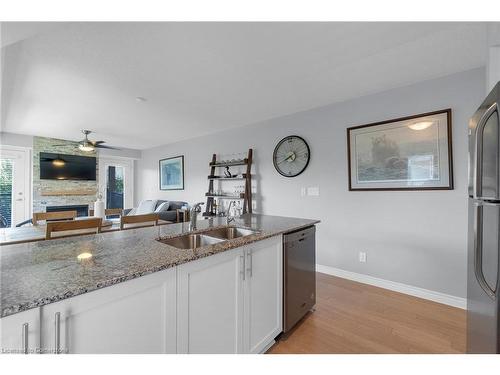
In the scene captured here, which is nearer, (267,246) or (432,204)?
(267,246)

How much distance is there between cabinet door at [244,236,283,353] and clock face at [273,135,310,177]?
178 cm

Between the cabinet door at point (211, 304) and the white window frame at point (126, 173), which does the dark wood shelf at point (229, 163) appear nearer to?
the cabinet door at point (211, 304)

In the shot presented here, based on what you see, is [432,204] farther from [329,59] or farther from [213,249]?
[213,249]

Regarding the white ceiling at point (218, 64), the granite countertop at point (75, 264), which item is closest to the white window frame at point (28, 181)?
the white ceiling at point (218, 64)

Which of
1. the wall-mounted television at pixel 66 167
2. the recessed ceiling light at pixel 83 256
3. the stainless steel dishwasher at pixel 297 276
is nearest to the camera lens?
the recessed ceiling light at pixel 83 256

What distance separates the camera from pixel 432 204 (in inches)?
89.8

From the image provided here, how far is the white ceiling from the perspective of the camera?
5.11 ft

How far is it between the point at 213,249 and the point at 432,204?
7.74ft

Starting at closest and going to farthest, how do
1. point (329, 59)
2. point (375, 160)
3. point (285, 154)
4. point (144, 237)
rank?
point (144, 237), point (329, 59), point (375, 160), point (285, 154)

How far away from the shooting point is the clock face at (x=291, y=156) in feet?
10.5

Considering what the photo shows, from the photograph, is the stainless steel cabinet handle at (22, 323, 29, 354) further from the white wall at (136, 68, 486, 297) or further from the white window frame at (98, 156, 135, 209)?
the white window frame at (98, 156, 135, 209)

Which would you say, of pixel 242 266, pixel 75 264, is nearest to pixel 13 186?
pixel 75 264

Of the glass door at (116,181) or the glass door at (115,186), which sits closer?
the glass door at (116,181)
